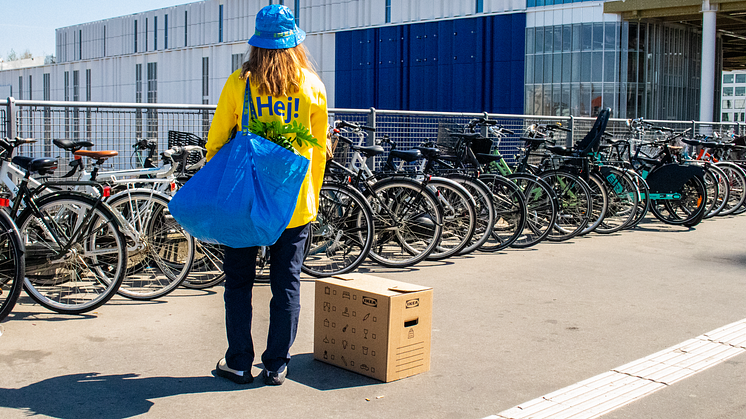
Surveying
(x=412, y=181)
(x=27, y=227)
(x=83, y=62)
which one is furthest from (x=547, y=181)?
(x=83, y=62)

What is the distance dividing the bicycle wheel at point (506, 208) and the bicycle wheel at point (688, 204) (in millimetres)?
3145

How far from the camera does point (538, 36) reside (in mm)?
40219

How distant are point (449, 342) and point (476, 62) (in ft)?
129

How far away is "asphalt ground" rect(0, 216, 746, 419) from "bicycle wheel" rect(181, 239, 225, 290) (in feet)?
0.36

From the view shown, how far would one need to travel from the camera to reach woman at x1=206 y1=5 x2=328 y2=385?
367cm

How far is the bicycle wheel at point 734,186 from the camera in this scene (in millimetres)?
11375

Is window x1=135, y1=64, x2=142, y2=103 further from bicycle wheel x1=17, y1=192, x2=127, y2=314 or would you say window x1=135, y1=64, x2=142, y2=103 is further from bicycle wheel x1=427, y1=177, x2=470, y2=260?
bicycle wheel x1=17, y1=192, x2=127, y2=314

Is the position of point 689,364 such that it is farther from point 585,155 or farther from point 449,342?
point 585,155

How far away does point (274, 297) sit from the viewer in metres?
3.77

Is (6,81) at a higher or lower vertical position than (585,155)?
higher

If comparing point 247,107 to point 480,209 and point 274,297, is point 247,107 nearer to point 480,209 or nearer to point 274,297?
point 274,297

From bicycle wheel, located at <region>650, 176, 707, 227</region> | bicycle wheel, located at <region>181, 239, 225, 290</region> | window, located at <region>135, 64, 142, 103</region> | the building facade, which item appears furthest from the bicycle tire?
window, located at <region>135, 64, 142, 103</region>

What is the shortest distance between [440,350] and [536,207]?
4.18 m

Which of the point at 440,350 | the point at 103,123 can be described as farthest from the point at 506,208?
the point at 103,123
